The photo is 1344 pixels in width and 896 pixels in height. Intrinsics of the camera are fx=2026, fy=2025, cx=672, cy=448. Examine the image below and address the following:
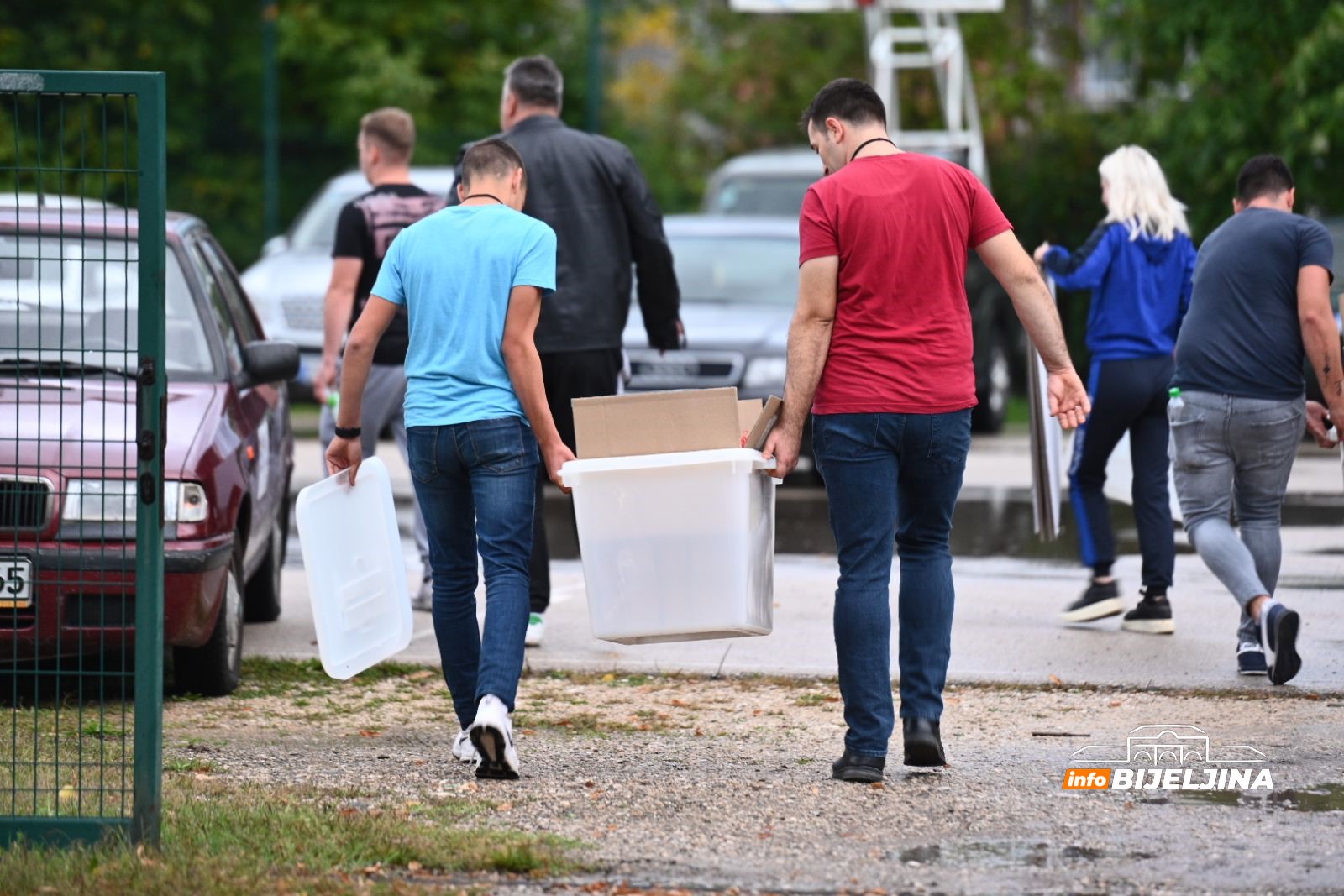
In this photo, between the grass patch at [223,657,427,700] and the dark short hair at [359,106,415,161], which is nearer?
the grass patch at [223,657,427,700]

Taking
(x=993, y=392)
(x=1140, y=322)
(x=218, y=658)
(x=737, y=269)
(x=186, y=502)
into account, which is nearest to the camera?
(x=186, y=502)

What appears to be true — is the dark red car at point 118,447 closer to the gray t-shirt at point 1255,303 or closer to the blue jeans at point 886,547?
the blue jeans at point 886,547

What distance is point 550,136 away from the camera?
24.1 feet

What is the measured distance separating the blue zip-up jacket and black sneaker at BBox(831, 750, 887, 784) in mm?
2790

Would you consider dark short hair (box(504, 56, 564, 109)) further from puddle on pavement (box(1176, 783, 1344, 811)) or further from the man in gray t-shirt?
puddle on pavement (box(1176, 783, 1344, 811))

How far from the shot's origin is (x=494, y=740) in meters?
5.23

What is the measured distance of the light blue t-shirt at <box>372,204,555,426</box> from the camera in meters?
5.40

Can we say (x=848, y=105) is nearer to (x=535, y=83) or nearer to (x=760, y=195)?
(x=535, y=83)

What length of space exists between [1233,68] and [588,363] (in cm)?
1241

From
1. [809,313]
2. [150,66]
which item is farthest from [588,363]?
[150,66]

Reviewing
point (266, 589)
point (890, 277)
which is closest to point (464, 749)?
point (890, 277)

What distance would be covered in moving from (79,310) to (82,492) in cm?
195

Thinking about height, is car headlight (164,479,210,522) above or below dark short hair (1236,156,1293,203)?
below

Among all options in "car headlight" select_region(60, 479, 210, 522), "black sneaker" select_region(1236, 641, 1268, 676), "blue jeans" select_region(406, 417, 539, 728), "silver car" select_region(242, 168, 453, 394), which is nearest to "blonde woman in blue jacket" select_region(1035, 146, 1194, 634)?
"black sneaker" select_region(1236, 641, 1268, 676)
